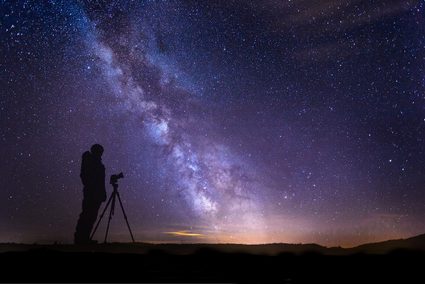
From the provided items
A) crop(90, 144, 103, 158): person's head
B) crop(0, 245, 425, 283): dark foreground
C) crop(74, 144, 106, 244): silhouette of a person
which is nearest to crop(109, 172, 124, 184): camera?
crop(74, 144, 106, 244): silhouette of a person

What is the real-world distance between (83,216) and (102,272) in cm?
1483

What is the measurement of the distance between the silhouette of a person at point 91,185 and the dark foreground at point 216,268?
13395mm

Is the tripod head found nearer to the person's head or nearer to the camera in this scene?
the camera

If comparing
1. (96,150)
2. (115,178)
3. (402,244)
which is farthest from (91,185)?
(402,244)

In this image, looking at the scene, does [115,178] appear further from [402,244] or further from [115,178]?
[402,244]

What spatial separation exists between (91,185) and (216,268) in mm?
14675

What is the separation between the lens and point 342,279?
3227 mm

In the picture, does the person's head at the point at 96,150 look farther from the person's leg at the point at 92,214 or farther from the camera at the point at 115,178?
the camera at the point at 115,178

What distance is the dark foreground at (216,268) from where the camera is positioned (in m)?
3.19

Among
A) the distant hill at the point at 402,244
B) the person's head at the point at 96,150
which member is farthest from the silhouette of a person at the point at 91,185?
the distant hill at the point at 402,244

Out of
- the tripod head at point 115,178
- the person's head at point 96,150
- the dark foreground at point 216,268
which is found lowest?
the dark foreground at point 216,268

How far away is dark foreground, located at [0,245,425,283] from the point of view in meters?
3.19

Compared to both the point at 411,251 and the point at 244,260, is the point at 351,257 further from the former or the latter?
the point at 244,260

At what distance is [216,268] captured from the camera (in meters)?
3.73
